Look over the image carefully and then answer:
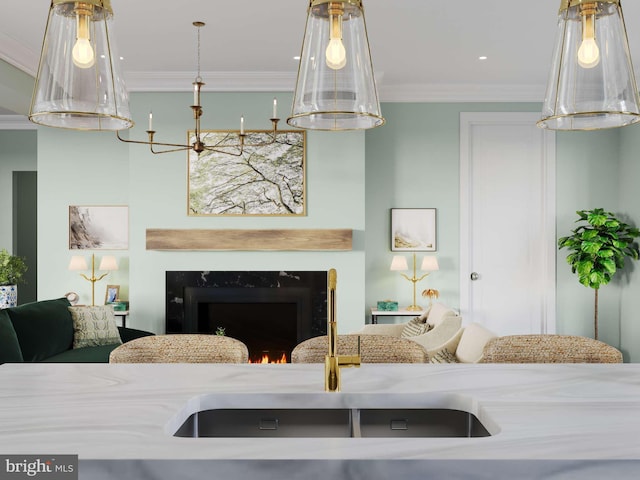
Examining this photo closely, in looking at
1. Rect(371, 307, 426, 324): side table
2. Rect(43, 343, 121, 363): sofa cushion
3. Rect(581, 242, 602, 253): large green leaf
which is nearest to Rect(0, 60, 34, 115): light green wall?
Rect(43, 343, 121, 363): sofa cushion

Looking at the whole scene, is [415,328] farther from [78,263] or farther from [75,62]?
[75,62]

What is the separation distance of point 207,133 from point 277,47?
114 centimetres

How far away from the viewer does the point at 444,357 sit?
3611mm

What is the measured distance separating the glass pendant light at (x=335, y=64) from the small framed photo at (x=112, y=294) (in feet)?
16.2

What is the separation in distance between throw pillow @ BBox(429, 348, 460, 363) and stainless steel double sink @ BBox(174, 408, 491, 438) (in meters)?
2.07

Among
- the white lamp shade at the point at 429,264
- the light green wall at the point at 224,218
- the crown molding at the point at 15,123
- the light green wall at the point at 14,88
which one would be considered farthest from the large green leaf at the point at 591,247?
the crown molding at the point at 15,123

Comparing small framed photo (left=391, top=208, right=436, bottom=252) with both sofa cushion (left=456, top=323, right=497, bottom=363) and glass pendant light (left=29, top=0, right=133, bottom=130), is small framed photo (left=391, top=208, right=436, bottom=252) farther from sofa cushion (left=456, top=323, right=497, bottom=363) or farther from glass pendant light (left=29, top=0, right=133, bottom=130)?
glass pendant light (left=29, top=0, right=133, bottom=130)

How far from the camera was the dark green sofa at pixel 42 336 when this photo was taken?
3869 mm

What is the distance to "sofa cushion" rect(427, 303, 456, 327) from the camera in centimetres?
450

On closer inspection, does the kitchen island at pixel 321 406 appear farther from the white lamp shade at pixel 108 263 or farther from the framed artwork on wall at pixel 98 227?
the framed artwork on wall at pixel 98 227

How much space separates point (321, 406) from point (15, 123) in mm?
6388

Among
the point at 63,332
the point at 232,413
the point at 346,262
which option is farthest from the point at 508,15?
the point at 63,332

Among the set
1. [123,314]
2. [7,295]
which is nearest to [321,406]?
[123,314]

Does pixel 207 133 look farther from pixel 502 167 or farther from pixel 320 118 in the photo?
pixel 320 118
